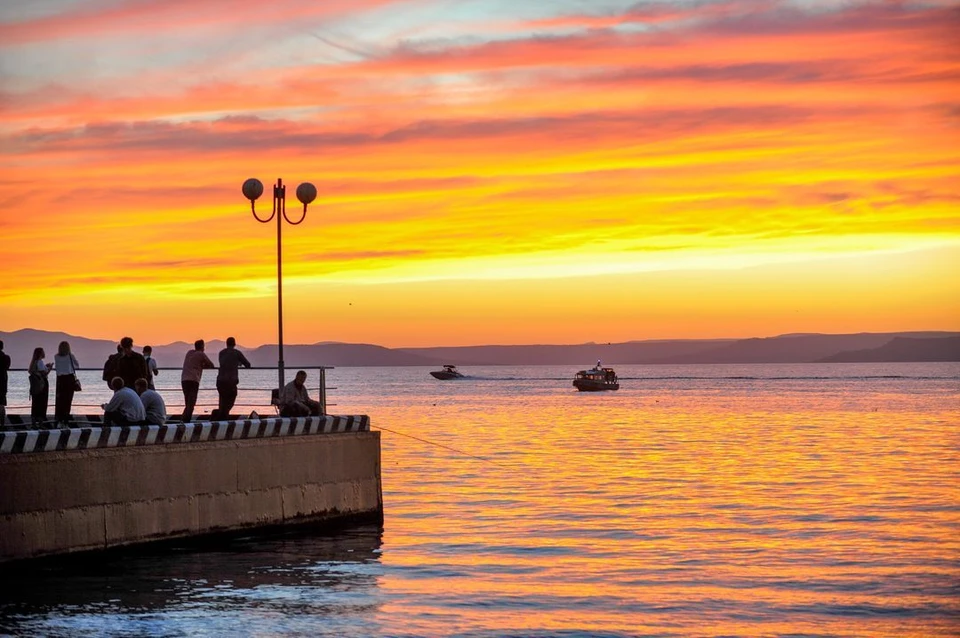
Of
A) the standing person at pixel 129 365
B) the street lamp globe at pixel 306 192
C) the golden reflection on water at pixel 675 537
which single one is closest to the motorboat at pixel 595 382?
the golden reflection on water at pixel 675 537

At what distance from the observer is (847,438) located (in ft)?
222

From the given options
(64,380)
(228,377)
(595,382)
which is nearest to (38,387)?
(64,380)

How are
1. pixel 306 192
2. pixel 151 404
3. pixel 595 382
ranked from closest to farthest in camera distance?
1. pixel 151 404
2. pixel 306 192
3. pixel 595 382

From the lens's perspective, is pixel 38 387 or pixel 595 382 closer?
pixel 38 387

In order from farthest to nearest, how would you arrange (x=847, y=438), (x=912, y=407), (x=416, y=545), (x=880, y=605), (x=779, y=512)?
(x=912, y=407)
(x=847, y=438)
(x=779, y=512)
(x=416, y=545)
(x=880, y=605)

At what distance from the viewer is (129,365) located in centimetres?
2759

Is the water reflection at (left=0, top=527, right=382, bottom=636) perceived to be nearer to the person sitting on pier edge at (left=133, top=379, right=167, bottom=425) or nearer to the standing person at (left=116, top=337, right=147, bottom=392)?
the person sitting on pier edge at (left=133, top=379, right=167, bottom=425)

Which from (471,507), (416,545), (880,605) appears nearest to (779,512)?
(471,507)

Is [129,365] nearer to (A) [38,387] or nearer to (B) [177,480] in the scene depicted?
(A) [38,387]

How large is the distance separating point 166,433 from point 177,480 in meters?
0.82

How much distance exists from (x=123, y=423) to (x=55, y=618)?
6360mm

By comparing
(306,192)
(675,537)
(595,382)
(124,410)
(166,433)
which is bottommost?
(675,537)

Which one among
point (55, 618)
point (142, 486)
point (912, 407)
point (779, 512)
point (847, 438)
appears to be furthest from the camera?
point (912, 407)

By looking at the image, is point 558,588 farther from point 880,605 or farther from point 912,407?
point 912,407
